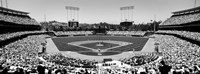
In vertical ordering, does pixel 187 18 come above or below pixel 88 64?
above

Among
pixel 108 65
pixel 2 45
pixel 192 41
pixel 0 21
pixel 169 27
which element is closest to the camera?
pixel 108 65

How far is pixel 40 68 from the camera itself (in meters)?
5.02

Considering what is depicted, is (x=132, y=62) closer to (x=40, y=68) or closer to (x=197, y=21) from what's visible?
(x=40, y=68)

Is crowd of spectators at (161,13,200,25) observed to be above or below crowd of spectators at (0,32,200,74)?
above

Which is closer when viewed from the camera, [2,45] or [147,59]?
[147,59]

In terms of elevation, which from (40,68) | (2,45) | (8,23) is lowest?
(2,45)

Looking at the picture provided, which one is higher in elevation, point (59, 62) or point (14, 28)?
A: point (14, 28)

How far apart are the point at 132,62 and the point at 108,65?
12.8 feet

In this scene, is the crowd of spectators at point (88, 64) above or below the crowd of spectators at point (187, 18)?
below

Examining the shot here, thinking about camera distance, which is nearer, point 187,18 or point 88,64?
point 88,64

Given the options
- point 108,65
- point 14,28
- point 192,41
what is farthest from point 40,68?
point 14,28

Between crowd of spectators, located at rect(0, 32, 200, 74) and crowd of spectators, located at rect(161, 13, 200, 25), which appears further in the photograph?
crowd of spectators, located at rect(161, 13, 200, 25)

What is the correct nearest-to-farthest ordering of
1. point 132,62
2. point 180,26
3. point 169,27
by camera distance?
point 132,62 < point 180,26 < point 169,27

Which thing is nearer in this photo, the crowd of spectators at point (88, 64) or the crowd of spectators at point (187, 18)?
the crowd of spectators at point (88, 64)
